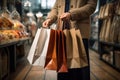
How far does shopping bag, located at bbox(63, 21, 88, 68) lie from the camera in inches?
62.4

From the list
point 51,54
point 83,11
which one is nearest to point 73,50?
point 51,54

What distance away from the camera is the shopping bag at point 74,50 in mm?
1585

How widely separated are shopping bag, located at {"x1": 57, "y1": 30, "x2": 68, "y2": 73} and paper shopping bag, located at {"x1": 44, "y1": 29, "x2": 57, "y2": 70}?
0.03m

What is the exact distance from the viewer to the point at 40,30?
1.67 metres

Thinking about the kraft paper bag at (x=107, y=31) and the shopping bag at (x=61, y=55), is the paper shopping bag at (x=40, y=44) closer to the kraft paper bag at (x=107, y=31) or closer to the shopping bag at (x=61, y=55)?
the shopping bag at (x=61, y=55)

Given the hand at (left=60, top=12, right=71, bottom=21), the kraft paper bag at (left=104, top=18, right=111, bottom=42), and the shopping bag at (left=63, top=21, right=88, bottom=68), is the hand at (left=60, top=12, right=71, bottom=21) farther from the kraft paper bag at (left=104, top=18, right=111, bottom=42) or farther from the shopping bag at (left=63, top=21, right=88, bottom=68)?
the kraft paper bag at (left=104, top=18, right=111, bottom=42)

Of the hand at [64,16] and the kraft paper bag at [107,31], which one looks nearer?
the hand at [64,16]

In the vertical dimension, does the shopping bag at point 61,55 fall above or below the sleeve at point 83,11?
below

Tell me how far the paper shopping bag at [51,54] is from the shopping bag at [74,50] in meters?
0.09

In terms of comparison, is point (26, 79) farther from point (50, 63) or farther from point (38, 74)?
point (50, 63)

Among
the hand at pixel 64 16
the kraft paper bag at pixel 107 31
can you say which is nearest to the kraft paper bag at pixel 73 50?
the hand at pixel 64 16

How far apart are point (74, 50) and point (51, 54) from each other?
163mm

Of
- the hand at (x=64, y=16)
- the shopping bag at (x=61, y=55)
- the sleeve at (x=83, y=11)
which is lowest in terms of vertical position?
the shopping bag at (x=61, y=55)

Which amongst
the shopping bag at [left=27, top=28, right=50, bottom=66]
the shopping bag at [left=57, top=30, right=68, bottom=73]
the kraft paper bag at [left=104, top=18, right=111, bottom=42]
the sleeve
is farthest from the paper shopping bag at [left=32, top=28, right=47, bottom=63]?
the kraft paper bag at [left=104, top=18, right=111, bottom=42]
